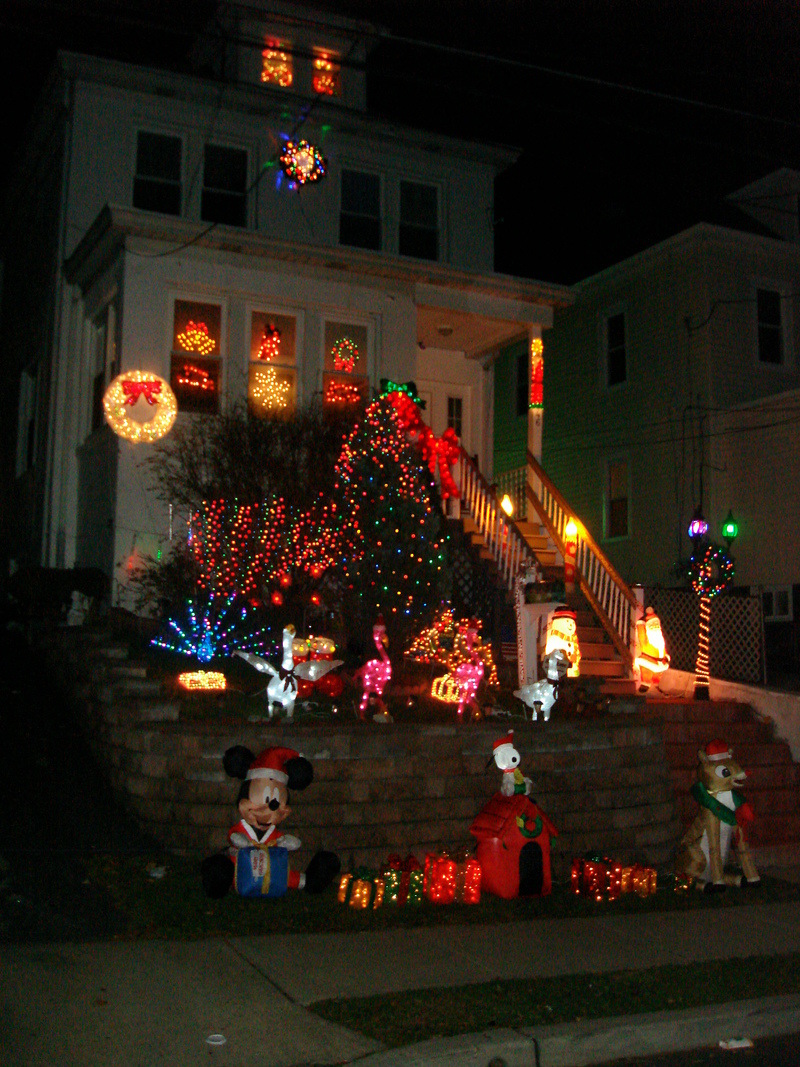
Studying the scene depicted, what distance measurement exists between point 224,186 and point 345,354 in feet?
12.0

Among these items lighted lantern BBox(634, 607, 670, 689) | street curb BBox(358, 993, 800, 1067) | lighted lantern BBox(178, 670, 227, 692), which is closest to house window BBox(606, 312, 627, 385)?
lighted lantern BBox(634, 607, 670, 689)

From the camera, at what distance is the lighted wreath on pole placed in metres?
12.0

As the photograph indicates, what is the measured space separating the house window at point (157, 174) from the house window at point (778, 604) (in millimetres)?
11371

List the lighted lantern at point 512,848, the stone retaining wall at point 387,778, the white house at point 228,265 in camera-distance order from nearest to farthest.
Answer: the lighted lantern at point 512,848
the stone retaining wall at point 387,778
the white house at point 228,265

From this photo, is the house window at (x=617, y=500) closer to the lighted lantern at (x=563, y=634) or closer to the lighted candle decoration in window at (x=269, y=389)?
the lighted candle decoration in window at (x=269, y=389)

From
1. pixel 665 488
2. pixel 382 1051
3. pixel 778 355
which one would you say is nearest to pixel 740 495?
pixel 665 488

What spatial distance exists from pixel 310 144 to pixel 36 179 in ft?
16.5

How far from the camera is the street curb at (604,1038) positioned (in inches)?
197

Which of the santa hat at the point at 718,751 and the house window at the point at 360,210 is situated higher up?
the house window at the point at 360,210

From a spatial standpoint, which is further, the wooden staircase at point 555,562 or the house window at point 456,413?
the house window at point 456,413

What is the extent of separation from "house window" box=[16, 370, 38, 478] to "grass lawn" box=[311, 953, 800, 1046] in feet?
45.0

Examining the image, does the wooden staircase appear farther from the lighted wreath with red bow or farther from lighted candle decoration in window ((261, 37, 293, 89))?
lighted candle decoration in window ((261, 37, 293, 89))

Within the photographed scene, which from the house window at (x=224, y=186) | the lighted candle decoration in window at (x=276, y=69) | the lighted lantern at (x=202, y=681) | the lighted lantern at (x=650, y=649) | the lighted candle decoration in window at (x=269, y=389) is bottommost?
the lighted lantern at (x=202, y=681)

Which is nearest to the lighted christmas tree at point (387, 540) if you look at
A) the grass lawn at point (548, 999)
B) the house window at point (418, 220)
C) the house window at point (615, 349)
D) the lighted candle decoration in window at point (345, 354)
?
the lighted candle decoration in window at point (345, 354)
